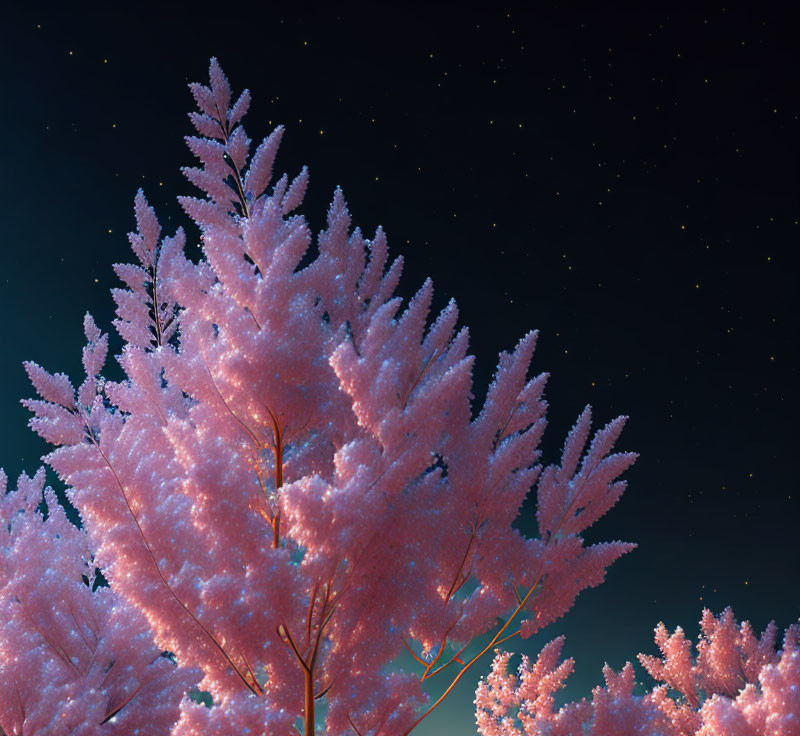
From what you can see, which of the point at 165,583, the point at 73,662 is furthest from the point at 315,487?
the point at 73,662

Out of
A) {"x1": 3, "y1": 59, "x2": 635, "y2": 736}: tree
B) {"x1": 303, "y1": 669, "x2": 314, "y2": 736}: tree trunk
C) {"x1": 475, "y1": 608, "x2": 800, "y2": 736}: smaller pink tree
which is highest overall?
{"x1": 3, "y1": 59, "x2": 635, "y2": 736}: tree

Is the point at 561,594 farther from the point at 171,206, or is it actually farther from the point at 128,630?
the point at 171,206

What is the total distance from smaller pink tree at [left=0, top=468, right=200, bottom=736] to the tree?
Answer: 0.83 m

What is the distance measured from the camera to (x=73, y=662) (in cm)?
310

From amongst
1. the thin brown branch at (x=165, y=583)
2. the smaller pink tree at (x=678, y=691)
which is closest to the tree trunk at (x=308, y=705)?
the thin brown branch at (x=165, y=583)

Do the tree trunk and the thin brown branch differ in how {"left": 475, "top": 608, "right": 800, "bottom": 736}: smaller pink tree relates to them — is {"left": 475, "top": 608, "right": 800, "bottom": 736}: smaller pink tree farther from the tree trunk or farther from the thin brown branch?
the thin brown branch

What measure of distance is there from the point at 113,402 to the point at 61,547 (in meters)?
1.45

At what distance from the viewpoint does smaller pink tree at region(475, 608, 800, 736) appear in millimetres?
1664

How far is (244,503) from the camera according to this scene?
1903mm

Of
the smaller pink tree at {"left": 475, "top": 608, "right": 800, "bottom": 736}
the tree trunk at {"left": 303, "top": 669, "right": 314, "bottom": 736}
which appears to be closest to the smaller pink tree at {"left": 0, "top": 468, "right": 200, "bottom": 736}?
the tree trunk at {"left": 303, "top": 669, "right": 314, "bottom": 736}

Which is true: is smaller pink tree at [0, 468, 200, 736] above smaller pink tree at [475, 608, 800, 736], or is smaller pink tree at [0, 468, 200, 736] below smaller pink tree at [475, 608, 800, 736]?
above

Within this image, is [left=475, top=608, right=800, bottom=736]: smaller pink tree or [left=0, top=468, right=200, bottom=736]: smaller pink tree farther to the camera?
[left=0, top=468, right=200, bottom=736]: smaller pink tree

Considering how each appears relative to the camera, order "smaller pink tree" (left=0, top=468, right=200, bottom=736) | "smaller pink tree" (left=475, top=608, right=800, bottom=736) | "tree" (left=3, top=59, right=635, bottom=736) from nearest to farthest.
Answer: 1. "smaller pink tree" (left=475, top=608, right=800, bottom=736)
2. "tree" (left=3, top=59, right=635, bottom=736)
3. "smaller pink tree" (left=0, top=468, right=200, bottom=736)

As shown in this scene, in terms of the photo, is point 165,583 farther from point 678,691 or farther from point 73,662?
point 678,691
